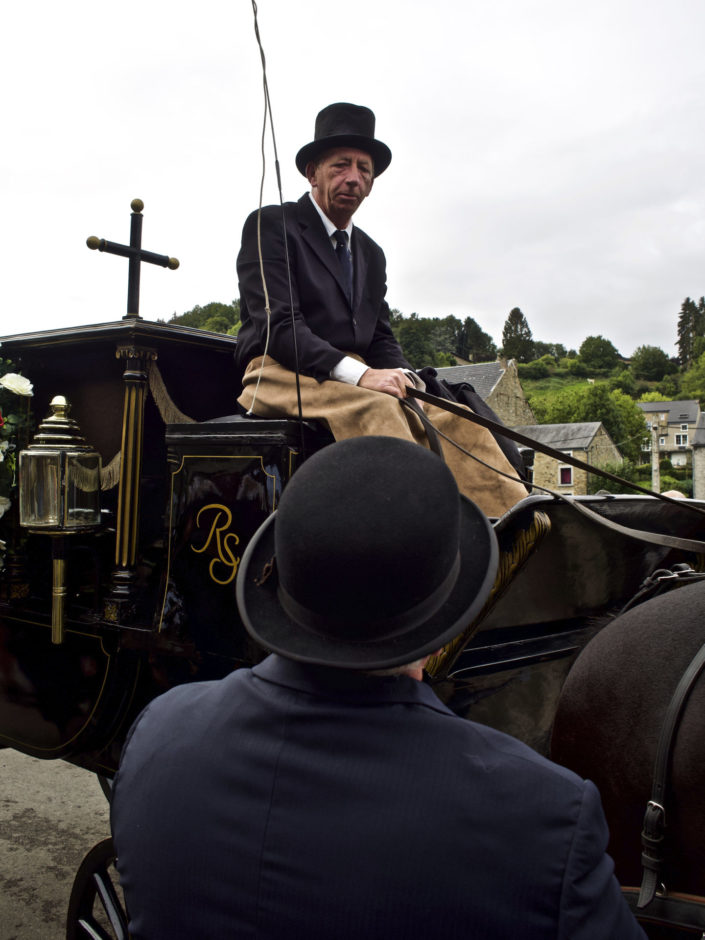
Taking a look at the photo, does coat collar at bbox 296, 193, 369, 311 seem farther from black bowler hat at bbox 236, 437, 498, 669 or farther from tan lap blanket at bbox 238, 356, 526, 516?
black bowler hat at bbox 236, 437, 498, 669

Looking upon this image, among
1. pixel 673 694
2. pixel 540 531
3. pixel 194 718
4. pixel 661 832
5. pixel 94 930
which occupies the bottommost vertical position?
pixel 94 930

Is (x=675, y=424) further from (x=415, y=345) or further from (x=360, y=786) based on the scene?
(x=360, y=786)

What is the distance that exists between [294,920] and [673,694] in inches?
38.1

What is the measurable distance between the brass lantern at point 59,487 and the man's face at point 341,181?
3.78 ft

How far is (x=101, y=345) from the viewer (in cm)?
278

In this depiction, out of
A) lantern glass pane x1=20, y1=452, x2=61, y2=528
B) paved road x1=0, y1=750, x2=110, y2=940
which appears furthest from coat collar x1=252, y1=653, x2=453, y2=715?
paved road x1=0, y1=750, x2=110, y2=940

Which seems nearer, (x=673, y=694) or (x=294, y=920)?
(x=294, y=920)

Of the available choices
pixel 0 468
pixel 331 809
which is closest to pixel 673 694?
pixel 331 809

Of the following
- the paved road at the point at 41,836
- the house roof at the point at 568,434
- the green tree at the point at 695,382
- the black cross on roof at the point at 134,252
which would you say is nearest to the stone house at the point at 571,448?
the house roof at the point at 568,434

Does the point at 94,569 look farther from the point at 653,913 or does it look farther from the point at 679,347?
the point at 679,347

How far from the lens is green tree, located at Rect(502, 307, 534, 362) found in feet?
338

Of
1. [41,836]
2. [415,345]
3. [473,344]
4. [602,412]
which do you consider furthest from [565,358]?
[41,836]

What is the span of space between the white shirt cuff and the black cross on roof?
0.94 meters

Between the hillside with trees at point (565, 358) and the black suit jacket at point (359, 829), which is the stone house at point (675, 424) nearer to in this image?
the hillside with trees at point (565, 358)
